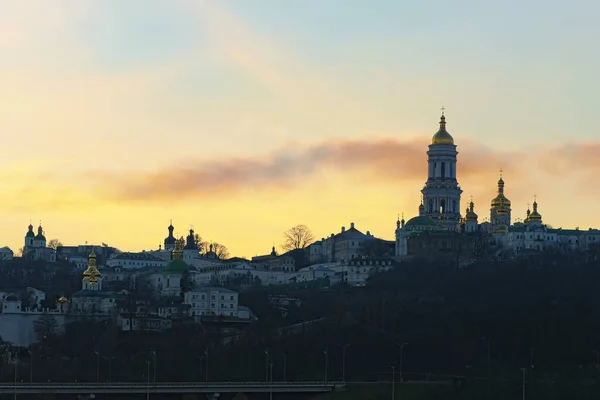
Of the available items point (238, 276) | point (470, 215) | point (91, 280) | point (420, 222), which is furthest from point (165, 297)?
point (470, 215)

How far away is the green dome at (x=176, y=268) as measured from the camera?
7248 inches

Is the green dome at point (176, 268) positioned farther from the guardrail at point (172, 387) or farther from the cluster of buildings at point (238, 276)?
the guardrail at point (172, 387)

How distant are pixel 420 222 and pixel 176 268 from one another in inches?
989

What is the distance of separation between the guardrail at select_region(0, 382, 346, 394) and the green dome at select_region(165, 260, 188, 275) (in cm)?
5621

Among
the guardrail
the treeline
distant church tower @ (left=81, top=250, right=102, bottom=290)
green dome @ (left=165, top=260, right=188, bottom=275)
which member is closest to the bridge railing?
the guardrail

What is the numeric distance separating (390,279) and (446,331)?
2256 centimetres

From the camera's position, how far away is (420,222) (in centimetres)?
19212

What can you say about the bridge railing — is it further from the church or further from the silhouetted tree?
the church

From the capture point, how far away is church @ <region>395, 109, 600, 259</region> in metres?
186

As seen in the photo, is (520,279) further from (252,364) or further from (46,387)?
(46,387)

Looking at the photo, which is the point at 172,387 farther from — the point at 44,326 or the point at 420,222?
the point at 420,222

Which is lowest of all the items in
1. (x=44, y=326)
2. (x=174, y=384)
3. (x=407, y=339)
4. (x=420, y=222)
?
(x=174, y=384)

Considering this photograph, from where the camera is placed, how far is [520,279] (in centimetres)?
16150

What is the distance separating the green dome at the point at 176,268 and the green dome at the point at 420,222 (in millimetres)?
23135
